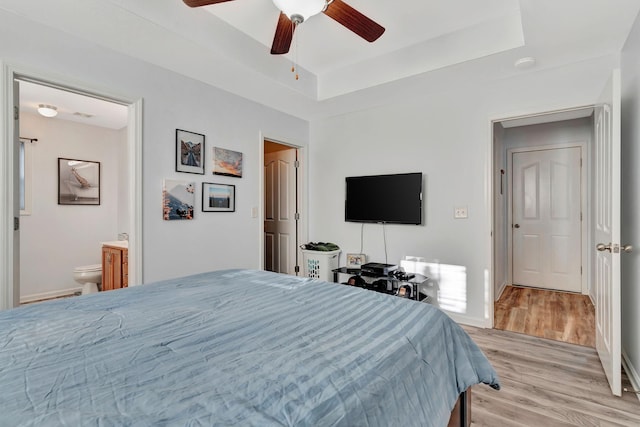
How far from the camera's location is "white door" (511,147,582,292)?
4.46 m

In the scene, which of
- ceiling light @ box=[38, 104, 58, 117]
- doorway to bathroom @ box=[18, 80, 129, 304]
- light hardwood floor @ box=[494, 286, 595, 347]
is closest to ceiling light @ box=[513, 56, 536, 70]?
light hardwood floor @ box=[494, 286, 595, 347]

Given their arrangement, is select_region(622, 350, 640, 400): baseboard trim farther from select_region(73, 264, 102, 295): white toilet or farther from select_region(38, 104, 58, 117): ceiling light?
select_region(38, 104, 58, 117): ceiling light

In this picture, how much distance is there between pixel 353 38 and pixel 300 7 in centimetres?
130

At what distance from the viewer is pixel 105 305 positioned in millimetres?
1453

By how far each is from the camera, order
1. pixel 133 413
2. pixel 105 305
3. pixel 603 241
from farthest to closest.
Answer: pixel 603 241
pixel 105 305
pixel 133 413

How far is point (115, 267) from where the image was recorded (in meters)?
3.84

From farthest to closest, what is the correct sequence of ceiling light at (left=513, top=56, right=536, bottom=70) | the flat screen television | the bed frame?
the flat screen television < ceiling light at (left=513, top=56, right=536, bottom=70) < the bed frame

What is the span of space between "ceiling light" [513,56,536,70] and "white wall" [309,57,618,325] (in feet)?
0.75

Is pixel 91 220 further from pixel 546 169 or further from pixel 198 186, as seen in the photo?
pixel 546 169

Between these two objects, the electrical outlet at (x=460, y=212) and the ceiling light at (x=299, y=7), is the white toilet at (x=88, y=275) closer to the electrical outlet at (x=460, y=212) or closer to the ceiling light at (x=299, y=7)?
the ceiling light at (x=299, y=7)

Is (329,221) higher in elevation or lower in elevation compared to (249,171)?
lower

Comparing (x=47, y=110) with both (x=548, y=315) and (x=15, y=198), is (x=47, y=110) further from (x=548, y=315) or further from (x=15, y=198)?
(x=548, y=315)

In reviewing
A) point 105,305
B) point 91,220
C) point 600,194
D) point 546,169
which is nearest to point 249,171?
point 105,305

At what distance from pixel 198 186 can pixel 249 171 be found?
0.67 meters
